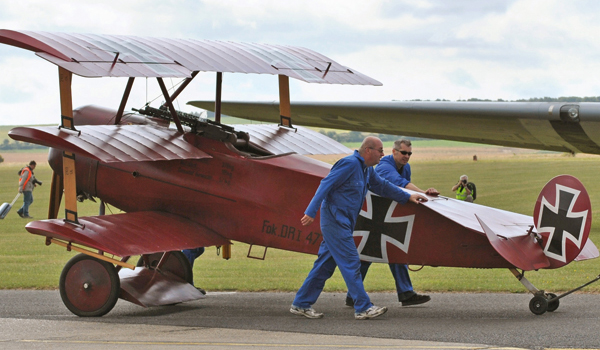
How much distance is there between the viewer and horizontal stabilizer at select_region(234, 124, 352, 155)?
9.70 metres

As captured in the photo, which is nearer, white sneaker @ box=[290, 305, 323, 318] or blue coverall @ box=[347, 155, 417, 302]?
white sneaker @ box=[290, 305, 323, 318]

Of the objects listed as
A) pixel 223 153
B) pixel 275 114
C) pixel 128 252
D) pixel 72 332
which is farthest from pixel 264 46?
pixel 275 114

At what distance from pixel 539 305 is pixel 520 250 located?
2.22 ft

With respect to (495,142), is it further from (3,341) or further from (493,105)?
(3,341)

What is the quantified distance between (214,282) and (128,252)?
380cm

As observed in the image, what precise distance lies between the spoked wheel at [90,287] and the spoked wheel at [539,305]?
14.3ft

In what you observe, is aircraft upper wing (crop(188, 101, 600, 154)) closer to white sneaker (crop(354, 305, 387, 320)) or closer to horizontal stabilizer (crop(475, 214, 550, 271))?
horizontal stabilizer (crop(475, 214, 550, 271))

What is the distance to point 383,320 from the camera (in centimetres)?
785

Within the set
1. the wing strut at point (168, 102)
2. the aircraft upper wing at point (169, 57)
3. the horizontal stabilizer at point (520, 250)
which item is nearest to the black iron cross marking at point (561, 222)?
the horizontal stabilizer at point (520, 250)

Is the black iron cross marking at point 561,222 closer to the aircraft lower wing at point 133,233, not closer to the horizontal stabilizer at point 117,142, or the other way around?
the aircraft lower wing at point 133,233

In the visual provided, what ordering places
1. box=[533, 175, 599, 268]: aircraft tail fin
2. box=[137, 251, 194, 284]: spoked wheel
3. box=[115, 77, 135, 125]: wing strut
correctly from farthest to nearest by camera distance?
1. box=[137, 251, 194, 284]: spoked wheel
2. box=[115, 77, 135, 125]: wing strut
3. box=[533, 175, 599, 268]: aircraft tail fin

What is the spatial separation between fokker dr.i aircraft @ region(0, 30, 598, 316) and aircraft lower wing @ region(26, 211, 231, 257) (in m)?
0.02

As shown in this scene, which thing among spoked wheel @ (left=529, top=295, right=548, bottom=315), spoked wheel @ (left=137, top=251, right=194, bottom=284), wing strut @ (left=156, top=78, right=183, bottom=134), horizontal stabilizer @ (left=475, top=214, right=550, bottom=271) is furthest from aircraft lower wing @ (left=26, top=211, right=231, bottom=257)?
spoked wheel @ (left=529, top=295, right=548, bottom=315)

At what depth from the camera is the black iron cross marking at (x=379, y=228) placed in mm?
7922
